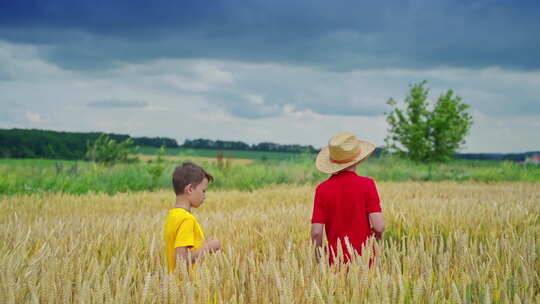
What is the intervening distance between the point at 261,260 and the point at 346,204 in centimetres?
104

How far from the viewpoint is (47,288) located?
6.77ft

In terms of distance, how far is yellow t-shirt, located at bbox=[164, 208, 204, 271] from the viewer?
3.30 metres

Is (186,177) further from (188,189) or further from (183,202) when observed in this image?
(183,202)

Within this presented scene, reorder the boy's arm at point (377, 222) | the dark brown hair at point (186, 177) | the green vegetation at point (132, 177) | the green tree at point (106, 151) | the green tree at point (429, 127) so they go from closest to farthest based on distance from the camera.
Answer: the dark brown hair at point (186, 177) → the boy's arm at point (377, 222) → the green vegetation at point (132, 177) → the green tree at point (106, 151) → the green tree at point (429, 127)

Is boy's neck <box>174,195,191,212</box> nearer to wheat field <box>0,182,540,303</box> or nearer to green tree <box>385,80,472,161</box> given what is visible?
wheat field <box>0,182,540,303</box>

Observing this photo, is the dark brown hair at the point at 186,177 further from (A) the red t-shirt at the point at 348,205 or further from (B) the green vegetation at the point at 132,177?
(B) the green vegetation at the point at 132,177

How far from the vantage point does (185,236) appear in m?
3.29

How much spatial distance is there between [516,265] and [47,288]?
2.91 meters

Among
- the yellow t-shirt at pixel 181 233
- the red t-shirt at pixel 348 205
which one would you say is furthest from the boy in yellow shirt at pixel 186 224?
the red t-shirt at pixel 348 205

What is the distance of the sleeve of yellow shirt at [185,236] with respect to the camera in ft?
10.8

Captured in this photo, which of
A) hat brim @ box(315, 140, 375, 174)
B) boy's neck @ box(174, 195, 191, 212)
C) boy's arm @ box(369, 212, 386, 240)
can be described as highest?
hat brim @ box(315, 140, 375, 174)

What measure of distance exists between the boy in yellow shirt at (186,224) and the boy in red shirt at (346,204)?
98cm

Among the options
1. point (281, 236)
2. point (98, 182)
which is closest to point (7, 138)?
point (98, 182)

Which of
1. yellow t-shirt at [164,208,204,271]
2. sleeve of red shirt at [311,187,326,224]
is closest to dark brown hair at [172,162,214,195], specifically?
yellow t-shirt at [164,208,204,271]
